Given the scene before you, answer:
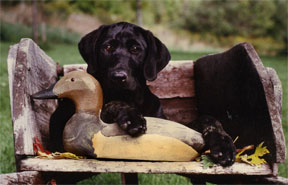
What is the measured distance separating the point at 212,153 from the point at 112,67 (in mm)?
815

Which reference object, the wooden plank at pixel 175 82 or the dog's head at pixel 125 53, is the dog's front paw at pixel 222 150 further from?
the wooden plank at pixel 175 82

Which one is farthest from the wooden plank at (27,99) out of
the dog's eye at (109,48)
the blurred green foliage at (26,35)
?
the blurred green foliage at (26,35)

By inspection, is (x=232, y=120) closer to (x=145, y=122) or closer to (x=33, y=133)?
(x=145, y=122)

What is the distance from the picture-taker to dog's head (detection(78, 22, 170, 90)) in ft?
7.00

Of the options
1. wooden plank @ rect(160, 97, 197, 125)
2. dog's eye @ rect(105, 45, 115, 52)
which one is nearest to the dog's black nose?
dog's eye @ rect(105, 45, 115, 52)

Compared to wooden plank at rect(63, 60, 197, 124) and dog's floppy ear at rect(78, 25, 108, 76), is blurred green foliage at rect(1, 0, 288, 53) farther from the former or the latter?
dog's floppy ear at rect(78, 25, 108, 76)

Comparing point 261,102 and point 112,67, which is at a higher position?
point 112,67

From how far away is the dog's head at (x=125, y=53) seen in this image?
213cm

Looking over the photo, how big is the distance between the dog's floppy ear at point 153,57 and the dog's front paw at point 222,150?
655mm

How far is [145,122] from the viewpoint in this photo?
5.46ft

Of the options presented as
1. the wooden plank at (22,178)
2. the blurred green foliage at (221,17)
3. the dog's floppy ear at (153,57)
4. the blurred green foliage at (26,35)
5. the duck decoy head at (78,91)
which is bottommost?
the wooden plank at (22,178)

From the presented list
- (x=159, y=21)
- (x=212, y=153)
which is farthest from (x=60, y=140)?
(x=159, y=21)

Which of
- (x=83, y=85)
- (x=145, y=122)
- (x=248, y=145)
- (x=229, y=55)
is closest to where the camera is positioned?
(x=145, y=122)

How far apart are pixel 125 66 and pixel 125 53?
127 millimetres
